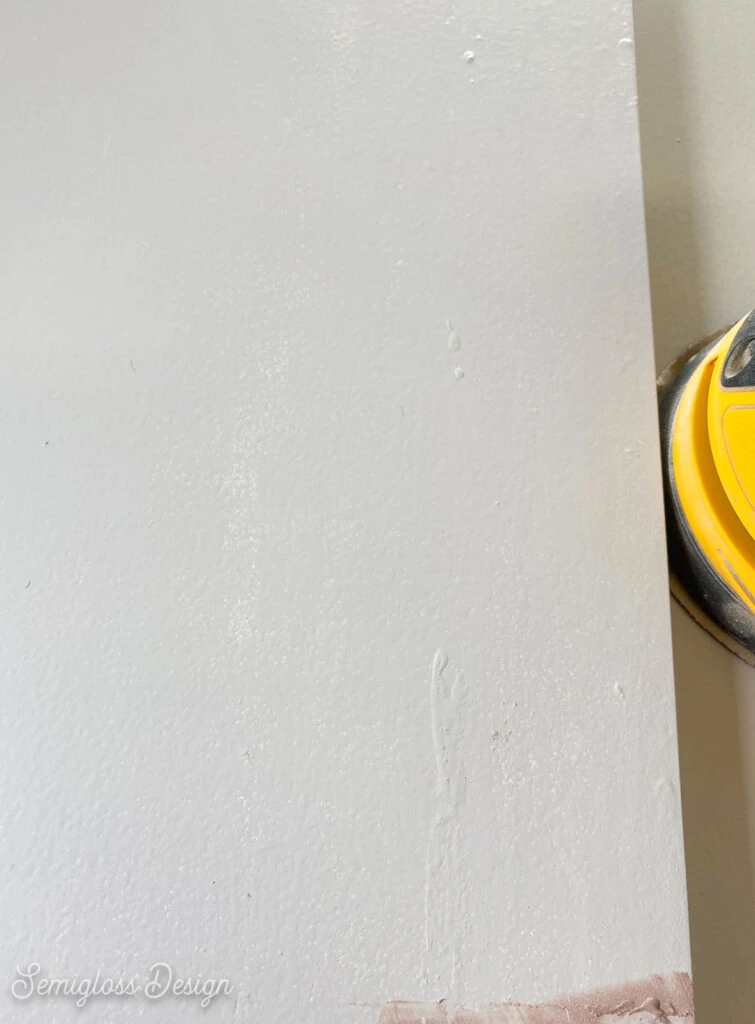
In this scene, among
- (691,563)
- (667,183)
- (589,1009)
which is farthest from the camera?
(667,183)

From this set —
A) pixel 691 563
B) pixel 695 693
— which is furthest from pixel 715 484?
pixel 695 693

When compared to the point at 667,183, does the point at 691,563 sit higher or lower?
lower

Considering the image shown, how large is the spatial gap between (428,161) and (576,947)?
783 mm

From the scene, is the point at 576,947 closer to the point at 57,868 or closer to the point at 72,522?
the point at 57,868

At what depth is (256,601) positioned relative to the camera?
0.66 meters

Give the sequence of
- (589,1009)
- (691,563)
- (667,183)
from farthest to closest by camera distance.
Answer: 1. (667,183)
2. (691,563)
3. (589,1009)

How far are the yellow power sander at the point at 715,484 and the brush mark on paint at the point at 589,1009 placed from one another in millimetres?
334

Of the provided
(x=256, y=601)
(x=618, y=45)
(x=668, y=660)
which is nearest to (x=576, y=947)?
(x=668, y=660)

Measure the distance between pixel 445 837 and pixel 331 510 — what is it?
31cm

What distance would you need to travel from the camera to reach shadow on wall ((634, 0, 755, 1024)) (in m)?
0.67

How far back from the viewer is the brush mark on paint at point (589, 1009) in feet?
1.91

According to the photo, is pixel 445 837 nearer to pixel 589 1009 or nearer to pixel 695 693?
pixel 589 1009

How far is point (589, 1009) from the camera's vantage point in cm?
59

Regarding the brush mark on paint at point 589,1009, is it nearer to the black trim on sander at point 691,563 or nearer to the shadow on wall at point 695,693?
the shadow on wall at point 695,693
